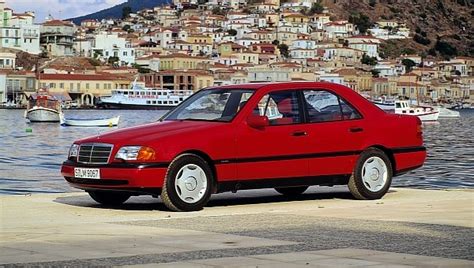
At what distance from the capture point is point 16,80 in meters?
195

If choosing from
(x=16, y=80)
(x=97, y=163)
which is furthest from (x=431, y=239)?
(x=16, y=80)

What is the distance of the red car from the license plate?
11 mm

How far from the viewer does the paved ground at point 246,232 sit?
28.5 feet

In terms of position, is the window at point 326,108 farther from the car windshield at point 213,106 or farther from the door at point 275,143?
the car windshield at point 213,106

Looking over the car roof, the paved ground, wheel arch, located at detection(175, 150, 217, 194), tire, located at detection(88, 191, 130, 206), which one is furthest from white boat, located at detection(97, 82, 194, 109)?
wheel arch, located at detection(175, 150, 217, 194)

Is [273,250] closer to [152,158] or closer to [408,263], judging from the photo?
[408,263]

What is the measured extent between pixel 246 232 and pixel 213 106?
322cm

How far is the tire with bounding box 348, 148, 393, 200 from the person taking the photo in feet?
Result: 45.4

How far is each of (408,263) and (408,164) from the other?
19.3ft

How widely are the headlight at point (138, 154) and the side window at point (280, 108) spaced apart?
4.84 feet

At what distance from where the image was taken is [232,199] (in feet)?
47.0

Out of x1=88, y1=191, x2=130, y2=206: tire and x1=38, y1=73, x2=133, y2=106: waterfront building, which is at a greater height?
x1=88, y1=191, x2=130, y2=206: tire

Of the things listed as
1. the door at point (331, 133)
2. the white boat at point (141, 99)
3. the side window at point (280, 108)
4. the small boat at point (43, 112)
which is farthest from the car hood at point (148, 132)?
the white boat at point (141, 99)

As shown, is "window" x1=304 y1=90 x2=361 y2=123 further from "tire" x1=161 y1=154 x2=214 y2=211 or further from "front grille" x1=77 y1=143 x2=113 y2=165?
"front grille" x1=77 y1=143 x2=113 y2=165
